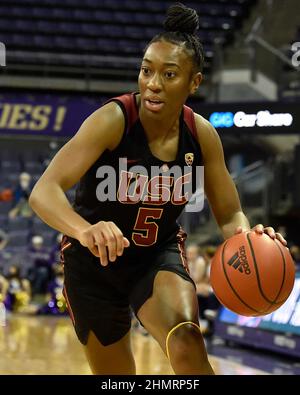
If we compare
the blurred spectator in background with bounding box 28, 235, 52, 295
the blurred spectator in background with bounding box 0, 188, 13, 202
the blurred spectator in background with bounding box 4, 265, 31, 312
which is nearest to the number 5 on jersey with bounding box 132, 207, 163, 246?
the blurred spectator in background with bounding box 4, 265, 31, 312

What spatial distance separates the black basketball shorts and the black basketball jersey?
0.07m

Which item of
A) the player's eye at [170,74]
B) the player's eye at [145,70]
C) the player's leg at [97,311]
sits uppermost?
the player's eye at [145,70]

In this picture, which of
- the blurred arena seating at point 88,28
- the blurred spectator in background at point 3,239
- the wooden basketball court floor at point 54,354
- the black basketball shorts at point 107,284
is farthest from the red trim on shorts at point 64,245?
the blurred arena seating at point 88,28

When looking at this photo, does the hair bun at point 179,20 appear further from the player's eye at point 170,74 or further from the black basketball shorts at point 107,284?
the black basketball shorts at point 107,284

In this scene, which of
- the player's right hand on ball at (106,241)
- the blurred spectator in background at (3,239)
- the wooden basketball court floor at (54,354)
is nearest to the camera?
the player's right hand on ball at (106,241)

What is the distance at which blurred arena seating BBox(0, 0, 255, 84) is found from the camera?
1393cm

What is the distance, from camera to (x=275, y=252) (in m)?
2.97

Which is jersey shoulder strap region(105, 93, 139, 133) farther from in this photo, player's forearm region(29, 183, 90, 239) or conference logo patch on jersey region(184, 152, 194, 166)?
player's forearm region(29, 183, 90, 239)

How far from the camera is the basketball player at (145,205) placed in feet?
9.26

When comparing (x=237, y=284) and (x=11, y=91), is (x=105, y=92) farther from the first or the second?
(x=237, y=284)

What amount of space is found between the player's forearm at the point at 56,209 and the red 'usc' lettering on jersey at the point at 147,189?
0.35 meters

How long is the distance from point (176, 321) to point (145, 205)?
0.48 meters

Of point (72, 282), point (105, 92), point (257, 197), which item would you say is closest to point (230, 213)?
point (72, 282)
